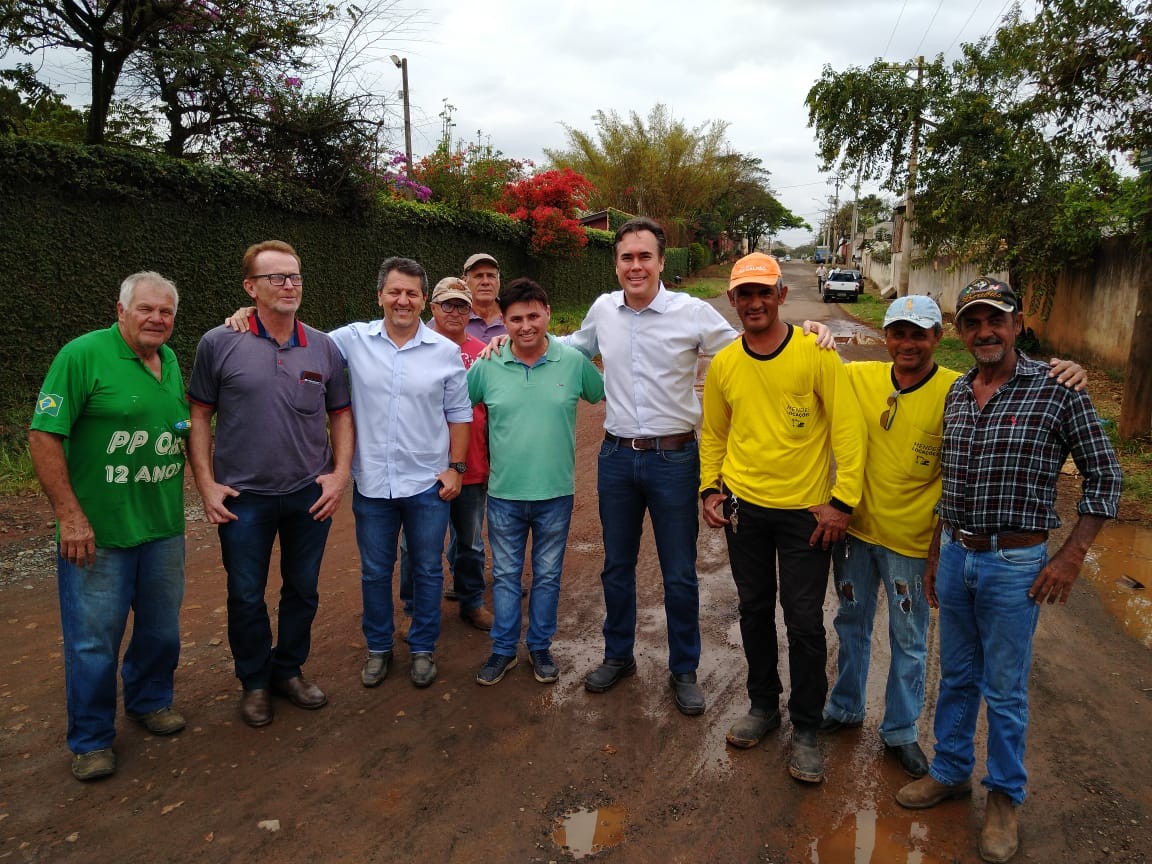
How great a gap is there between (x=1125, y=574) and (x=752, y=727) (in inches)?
148

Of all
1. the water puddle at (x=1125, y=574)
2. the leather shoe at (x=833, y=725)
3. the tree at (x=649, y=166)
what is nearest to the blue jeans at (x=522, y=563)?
the leather shoe at (x=833, y=725)

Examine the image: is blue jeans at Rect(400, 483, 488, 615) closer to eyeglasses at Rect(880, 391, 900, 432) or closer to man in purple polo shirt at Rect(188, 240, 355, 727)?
man in purple polo shirt at Rect(188, 240, 355, 727)

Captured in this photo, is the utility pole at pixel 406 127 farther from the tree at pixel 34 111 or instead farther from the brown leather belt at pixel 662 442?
the brown leather belt at pixel 662 442

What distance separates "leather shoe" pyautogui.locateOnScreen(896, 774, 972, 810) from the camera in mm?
2951

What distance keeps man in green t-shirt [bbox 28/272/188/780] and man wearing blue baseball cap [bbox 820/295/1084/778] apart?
2879 millimetres

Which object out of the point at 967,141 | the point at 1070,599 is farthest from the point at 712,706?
the point at 967,141

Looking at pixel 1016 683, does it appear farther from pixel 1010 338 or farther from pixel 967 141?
pixel 967 141

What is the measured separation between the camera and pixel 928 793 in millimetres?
2957

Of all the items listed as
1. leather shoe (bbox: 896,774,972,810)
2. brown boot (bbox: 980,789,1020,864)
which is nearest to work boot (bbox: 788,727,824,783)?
leather shoe (bbox: 896,774,972,810)

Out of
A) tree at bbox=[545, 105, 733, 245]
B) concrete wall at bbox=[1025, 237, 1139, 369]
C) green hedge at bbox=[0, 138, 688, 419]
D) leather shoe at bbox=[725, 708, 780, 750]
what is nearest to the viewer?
leather shoe at bbox=[725, 708, 780, 750]

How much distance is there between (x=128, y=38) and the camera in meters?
9.95

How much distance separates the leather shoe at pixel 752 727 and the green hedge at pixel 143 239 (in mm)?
7750

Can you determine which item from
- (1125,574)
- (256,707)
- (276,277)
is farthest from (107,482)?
(1125,574)

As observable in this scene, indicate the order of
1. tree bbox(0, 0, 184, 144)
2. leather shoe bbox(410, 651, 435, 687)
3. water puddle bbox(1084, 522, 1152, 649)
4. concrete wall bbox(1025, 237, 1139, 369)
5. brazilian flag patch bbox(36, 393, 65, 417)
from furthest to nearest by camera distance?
concrete wall bbox(1025, 237, 1139, 369), tree bbox(0, 0, 184, 144), water puddle bbox(1084, 522, 1152, 649), leather shoe bbox(410, 651, 435, 687), brazilian flag patch bbox(36, 393, 65, 417)
